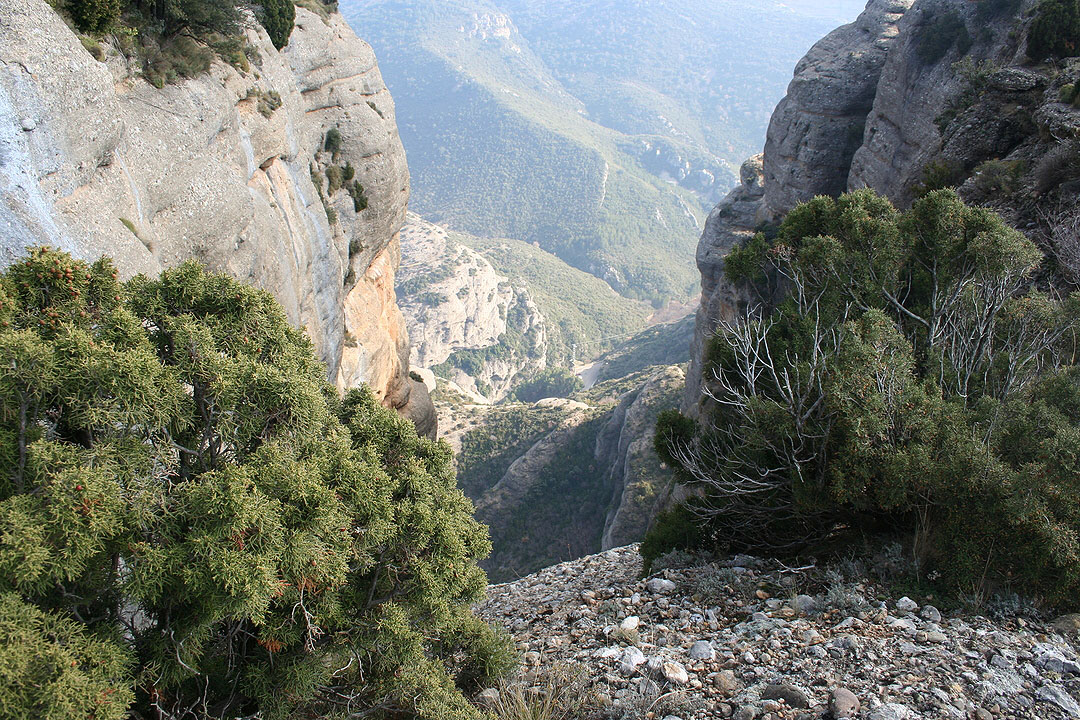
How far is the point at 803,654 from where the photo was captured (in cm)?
715

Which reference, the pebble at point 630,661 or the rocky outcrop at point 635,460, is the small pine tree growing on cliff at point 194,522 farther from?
the rocky outcrop at point 635,460

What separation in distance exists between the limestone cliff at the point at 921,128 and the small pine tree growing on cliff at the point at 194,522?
49.1 ft

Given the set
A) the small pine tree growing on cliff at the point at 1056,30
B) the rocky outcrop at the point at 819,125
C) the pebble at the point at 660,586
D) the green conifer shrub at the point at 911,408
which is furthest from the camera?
the rocky outcrop at the point at 819,125

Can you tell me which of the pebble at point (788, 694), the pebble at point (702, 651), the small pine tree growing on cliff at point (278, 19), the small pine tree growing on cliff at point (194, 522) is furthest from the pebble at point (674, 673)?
the small pine tree growing on cliff at point (278, 19)

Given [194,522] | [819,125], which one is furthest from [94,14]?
[819,125]

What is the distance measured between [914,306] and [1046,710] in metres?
8.53

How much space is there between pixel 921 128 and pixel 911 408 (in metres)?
21.6

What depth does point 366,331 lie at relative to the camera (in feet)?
87.1

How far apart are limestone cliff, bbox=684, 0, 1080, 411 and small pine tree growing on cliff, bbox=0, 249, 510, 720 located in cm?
1496

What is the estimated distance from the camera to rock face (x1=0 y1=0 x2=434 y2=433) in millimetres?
7988

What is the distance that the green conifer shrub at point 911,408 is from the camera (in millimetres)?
7746

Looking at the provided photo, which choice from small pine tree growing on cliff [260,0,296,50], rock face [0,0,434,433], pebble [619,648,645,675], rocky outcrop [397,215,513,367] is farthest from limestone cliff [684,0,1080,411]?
rocky outcrop [397,215,513,367]

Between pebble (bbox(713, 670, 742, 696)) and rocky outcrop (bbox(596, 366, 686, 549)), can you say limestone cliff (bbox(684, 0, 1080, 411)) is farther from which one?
pebble (bbox(713, 670, 742, 696))

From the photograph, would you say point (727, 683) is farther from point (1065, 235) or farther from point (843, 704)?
point (1065, 235)
